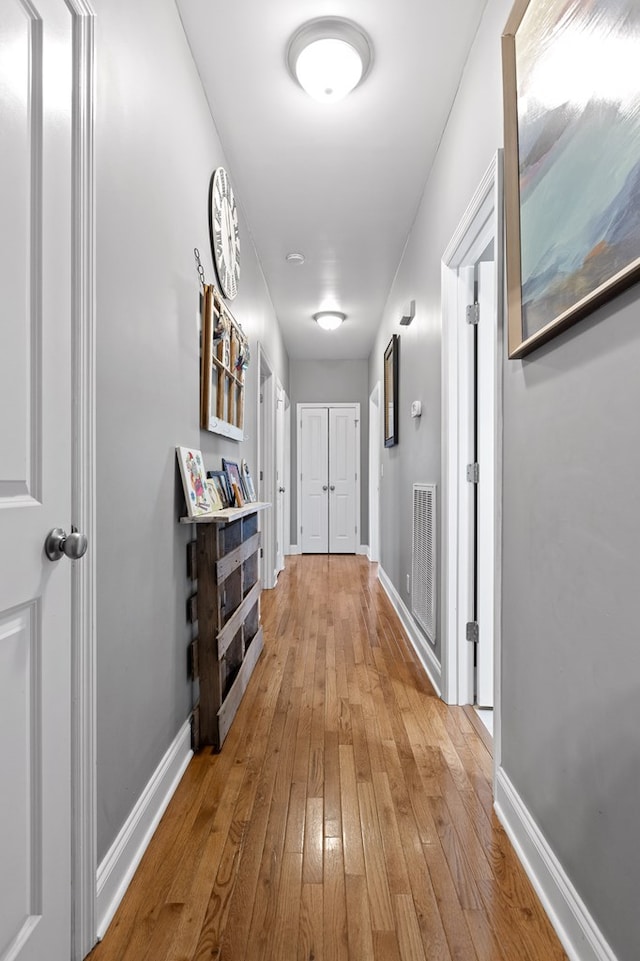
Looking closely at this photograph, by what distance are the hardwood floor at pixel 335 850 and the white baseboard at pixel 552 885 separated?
28mm

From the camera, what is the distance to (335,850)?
1299 mm

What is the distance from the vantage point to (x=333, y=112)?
2.18m

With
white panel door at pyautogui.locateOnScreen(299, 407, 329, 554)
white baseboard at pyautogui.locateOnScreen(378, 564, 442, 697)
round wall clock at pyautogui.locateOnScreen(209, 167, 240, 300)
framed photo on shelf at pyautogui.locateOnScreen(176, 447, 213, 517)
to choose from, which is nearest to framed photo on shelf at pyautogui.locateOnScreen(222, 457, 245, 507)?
framed photo on shelf at pyautogui.locateOnScreen(176, 447, 213, 517)

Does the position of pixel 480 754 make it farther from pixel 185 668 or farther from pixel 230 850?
pixel 185 668

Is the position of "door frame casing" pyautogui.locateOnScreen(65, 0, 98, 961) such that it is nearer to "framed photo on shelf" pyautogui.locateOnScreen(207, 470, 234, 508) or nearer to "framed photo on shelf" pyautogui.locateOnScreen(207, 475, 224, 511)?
"framed photo on shelf" pyautogui.locateOnScreen(207, 475, 224, 511)

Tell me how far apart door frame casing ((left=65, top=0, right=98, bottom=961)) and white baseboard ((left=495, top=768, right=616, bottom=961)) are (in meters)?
0.99

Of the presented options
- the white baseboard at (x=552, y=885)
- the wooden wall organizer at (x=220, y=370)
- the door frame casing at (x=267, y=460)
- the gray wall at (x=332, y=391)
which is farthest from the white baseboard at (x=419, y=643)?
the gray wall at (x=332, y=391)

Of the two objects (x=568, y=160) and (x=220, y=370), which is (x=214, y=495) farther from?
(x=568, y=160)

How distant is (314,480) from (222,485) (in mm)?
4389

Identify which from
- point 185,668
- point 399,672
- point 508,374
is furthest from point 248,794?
point 508,374

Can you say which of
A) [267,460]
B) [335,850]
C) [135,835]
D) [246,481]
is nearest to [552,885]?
[335,850]

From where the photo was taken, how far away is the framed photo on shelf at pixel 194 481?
5.59ft

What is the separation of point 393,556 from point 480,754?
223 cm

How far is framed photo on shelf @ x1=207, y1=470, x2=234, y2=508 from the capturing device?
2158 mm
